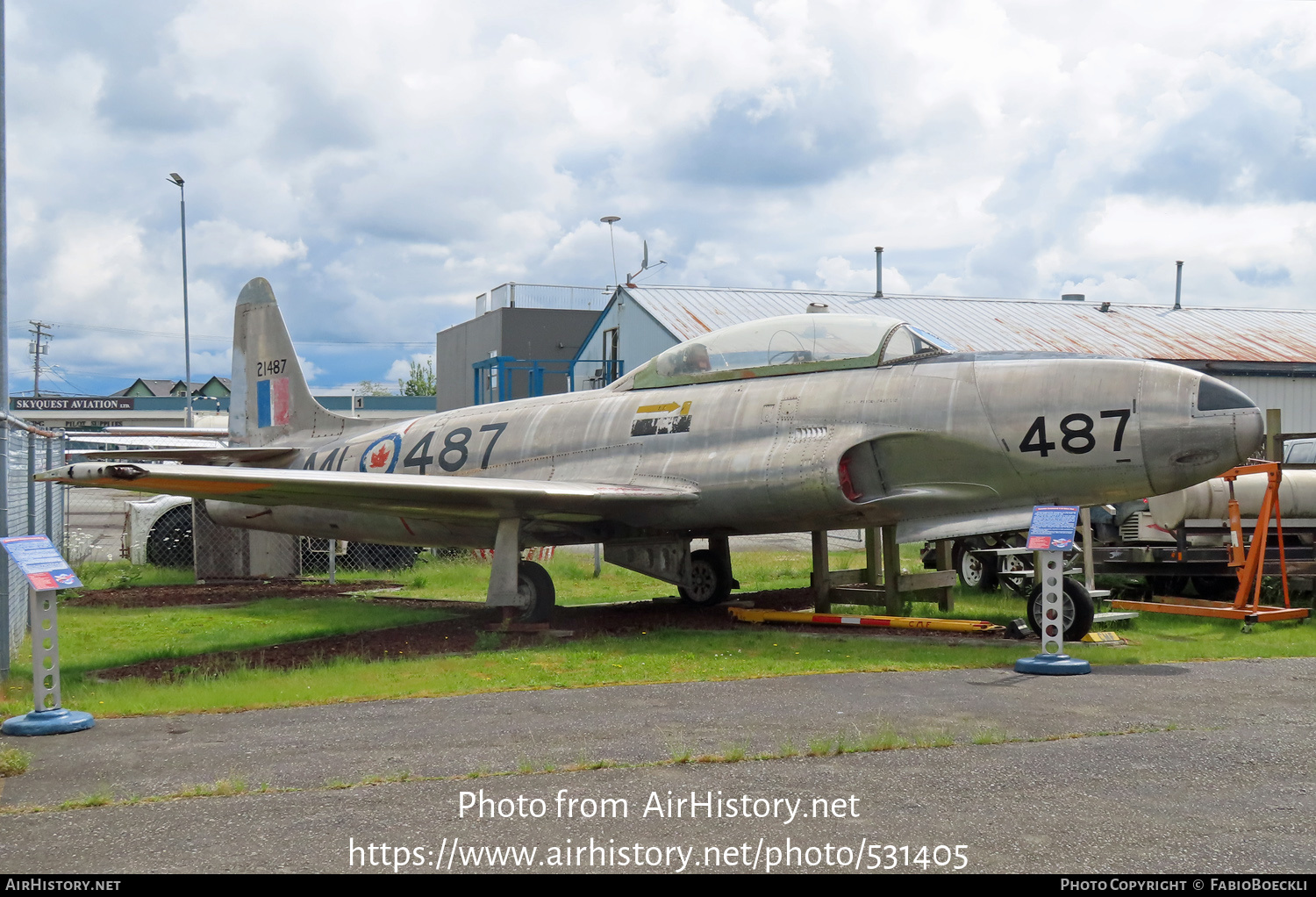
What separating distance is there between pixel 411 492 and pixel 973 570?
939 cm

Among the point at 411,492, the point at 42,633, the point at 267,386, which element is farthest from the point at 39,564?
the point at 267,386

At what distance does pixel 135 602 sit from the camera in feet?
48.5

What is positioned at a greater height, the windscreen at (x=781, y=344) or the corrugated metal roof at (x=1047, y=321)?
the corrugated metal roof at (x=1047, y=321)

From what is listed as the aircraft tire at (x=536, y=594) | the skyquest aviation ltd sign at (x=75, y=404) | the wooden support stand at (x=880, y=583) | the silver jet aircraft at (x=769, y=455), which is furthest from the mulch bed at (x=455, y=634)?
the skyquest aviation ltd sign at (x=75, y=404)

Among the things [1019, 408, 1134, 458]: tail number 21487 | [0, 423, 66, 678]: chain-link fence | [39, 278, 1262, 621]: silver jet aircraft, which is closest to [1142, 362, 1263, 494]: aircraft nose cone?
[39, 278, 1262, 621]: silver jet aircraft

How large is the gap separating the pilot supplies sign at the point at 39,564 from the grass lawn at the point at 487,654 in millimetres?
1028

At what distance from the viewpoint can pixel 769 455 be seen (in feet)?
35.5

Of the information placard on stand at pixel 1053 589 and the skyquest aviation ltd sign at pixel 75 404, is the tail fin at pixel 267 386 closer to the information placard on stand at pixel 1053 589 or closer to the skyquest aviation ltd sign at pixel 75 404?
the information placard on stand at pixel 1053 589

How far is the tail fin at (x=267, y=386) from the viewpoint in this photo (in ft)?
53.4

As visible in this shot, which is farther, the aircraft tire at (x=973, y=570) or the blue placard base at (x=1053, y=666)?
the aircraft tire at (x=973, y=570)

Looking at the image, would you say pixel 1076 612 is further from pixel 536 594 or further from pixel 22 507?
pixel 22 507
